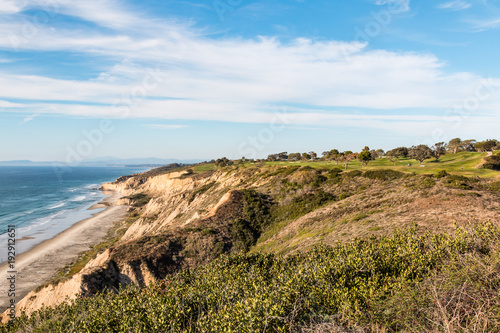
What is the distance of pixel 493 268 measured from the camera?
1098 cm

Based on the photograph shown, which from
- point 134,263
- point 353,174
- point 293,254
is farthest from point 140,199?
point 293,254

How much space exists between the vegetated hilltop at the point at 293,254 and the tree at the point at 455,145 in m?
61.5

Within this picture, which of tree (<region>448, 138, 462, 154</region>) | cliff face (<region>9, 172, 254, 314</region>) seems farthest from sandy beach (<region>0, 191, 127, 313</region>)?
tree (<region>448, 138, 462, 154</region>)

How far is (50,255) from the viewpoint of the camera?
2194 inches

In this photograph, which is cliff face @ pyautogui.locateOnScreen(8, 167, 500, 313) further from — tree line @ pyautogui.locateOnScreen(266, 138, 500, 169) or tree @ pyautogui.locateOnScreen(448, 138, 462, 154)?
tree @ pyautogui.locateOnScreen(448, 138, 462, 154)

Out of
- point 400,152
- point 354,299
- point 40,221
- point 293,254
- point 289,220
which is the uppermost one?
point 400,152

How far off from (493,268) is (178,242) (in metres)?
33.6

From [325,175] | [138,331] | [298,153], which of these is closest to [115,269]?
[138,331]

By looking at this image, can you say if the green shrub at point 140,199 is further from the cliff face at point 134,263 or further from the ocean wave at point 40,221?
the cliff face at point 134,263

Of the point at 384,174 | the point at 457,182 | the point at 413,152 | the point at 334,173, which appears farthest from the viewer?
the point at 413,152

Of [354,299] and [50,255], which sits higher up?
[354,299]

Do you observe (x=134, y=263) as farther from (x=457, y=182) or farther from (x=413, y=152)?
(x=413, y=152)

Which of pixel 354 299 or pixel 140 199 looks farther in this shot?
pixel 140 199

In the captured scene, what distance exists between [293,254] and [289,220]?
695 inches
